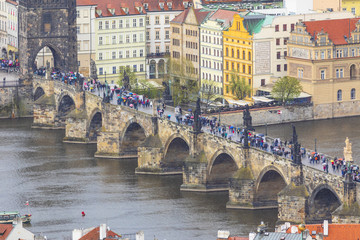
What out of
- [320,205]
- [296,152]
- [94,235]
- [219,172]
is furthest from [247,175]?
[94,235]

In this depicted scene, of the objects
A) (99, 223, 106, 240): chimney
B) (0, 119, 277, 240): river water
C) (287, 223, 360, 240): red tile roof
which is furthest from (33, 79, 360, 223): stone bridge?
(99, 223, 106, 240): chimney

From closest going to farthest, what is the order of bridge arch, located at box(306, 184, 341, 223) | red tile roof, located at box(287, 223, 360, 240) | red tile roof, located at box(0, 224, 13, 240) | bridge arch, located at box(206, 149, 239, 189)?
red tile roof, located at box(0, 224, 13, 240), red tile roof, located at box(287, 223, 360, 240), bridge arch, located at box(306, 184, 341, 223), bridge arch, located at box(206, 149, 239, 189)

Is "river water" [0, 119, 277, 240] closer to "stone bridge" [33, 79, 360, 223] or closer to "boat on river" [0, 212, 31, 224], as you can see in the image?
"boat on river" [0, 212, 31, 224]

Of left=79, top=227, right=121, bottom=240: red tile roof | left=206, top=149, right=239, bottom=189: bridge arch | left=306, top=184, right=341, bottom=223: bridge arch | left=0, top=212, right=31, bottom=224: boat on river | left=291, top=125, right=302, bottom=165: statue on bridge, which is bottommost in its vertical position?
left=79, top=227, right=121, bottom=240: red tile roof

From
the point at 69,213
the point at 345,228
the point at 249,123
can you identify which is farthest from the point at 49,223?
the point at 345,228

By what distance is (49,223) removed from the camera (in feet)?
556

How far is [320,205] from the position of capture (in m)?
165

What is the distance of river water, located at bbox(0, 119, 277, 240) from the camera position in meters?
166

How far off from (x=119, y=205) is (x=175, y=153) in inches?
858

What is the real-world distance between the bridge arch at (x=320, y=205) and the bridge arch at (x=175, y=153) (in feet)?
114

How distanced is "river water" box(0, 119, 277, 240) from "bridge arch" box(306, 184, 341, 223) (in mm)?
4500

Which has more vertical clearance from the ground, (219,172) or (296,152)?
(296,152)

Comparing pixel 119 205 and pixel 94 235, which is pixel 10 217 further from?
pixel 94 235

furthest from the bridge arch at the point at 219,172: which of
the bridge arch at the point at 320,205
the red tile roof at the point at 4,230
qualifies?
the red tile roof at the point at 4,230
